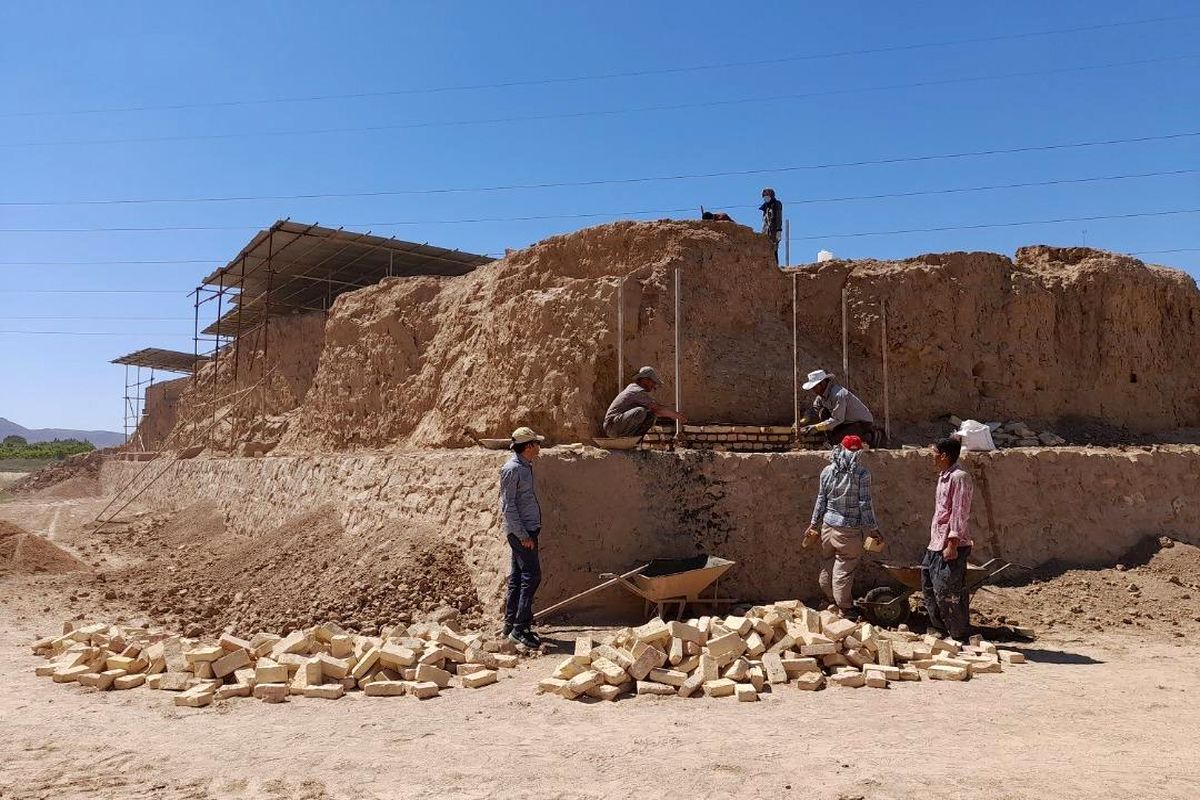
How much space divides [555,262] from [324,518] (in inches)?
209

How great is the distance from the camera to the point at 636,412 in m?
8.20

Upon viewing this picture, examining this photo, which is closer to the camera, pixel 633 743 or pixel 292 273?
pixel 633 743

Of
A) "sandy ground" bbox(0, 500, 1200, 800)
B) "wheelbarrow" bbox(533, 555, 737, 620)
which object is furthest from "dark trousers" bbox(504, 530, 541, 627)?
"sandy ground" bbox(0, 500, 1200, 800)

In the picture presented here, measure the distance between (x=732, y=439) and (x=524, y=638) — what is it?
3.73 meters

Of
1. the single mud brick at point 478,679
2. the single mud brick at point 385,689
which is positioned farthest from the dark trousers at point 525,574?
the single mud brick at point 385,689

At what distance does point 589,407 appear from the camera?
11.5 meters

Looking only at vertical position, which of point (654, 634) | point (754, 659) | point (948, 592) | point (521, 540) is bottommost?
point (754, 659)

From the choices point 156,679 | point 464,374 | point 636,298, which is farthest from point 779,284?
point 156,679

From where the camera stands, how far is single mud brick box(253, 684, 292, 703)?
5586 millimetres

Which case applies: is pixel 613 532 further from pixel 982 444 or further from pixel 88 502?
pixel 88 502

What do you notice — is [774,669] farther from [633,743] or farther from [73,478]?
[73,478]

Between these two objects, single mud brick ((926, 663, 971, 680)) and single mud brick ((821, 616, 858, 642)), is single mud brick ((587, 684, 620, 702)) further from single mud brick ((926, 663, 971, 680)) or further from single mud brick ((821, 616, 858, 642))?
single mud brick ((926, 663, 971, 680))

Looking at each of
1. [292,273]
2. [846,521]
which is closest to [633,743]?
[846,521]

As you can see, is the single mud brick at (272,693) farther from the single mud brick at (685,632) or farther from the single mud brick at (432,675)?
the single mud brick at (685,632)
